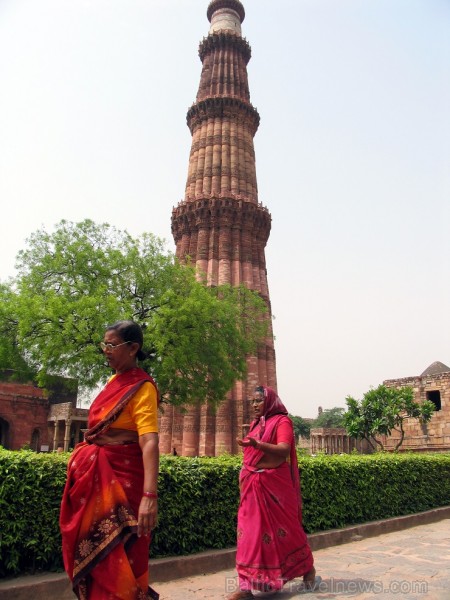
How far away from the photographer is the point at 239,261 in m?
25.5

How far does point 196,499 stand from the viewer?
16.9 ft

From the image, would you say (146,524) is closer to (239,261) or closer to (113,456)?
(113,456)

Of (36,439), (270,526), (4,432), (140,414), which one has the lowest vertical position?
(270,526)

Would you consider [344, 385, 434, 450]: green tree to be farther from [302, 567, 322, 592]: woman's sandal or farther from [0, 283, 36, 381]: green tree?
[302, 567, 322, 592]: woman's sandal

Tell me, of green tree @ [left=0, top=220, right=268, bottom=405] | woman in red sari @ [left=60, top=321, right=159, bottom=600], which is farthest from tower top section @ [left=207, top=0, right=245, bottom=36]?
woman in red sari @ [left=60, top=321, right=159, bottom=600]

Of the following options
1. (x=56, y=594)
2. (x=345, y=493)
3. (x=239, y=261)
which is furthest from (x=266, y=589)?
(x=239, y=261)

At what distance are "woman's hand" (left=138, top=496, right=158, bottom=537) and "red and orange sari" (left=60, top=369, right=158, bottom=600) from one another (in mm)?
65

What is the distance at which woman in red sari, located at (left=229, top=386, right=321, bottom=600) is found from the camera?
387 cm

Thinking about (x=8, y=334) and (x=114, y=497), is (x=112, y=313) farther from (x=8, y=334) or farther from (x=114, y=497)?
(x=114, y=497)

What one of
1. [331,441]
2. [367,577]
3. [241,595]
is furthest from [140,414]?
A: [331,441]

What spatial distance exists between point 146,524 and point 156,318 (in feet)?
39.0

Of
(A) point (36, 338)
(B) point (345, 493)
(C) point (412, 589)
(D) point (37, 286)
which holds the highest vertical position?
(D) point (37, 286)

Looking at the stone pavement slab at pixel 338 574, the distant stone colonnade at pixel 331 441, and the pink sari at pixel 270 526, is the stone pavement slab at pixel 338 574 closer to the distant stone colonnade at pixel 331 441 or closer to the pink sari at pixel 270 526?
the pink sari at pixel 270 526

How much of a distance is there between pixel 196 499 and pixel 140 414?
289 cm
